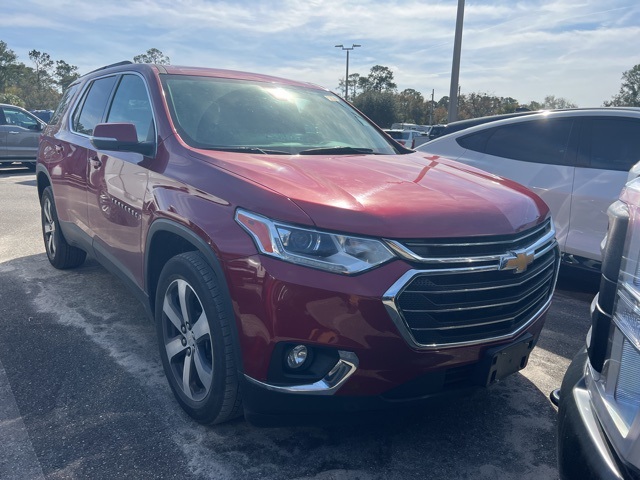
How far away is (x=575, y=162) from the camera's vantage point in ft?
16.6

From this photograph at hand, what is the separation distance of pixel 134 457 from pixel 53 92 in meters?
79.2

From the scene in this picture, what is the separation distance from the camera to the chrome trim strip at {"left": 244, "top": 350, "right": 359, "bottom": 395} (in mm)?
2309

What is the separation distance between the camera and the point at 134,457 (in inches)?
104

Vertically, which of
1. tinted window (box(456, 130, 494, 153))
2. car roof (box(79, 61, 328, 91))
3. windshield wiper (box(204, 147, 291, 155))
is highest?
car roof (box(79, 61, 328, 91))

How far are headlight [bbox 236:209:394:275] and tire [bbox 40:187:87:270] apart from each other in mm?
3662

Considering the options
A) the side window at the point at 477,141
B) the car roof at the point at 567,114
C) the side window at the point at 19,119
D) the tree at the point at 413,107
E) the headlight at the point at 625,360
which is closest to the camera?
the headlight at the point at 625,360

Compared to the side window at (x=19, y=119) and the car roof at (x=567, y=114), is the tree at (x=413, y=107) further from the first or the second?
the car roof at (x=567, y=114)

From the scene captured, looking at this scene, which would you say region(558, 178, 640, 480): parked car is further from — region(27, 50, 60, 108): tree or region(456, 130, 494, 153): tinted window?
region(27, 50, 60, 108): tree

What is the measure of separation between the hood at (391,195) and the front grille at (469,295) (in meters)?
0.10

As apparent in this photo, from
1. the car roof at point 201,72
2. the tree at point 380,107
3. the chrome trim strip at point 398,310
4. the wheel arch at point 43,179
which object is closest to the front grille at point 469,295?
the chrome trim strip at point 398,310

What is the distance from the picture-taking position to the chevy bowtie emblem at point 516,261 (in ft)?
8.16

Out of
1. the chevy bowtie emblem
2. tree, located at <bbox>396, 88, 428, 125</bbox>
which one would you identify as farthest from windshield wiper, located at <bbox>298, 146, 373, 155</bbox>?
tree, located at <bbox>396, 88, 428, 125</bbox>

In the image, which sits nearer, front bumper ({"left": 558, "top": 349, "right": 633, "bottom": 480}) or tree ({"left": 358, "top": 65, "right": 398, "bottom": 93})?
front bumper ({"left": 558, "top": 349, "right": 633, "bottom": 480})

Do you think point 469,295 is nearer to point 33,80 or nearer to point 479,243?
point 479,243
